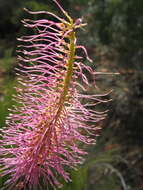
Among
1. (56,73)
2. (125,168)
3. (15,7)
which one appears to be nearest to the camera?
(56,73)

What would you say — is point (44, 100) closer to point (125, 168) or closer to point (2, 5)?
point (125, 168)

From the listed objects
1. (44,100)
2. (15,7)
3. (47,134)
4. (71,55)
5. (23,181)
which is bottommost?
(23,181)

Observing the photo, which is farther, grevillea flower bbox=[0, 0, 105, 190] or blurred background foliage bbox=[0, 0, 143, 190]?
blurred background foliage bbox=[0, 0, 143, 190]

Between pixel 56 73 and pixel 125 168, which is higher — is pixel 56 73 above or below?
above

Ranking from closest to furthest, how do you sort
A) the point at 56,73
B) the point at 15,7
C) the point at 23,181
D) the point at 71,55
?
the point at 71,55, the point at 56,73, the point at 23,181, the point at 15,7

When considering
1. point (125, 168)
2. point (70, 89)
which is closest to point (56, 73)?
point (70, 89)

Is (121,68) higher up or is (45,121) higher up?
(121,68)

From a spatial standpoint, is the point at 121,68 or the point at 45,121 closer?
the point at 45,121

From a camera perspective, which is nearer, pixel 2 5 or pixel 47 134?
pixel 47 134

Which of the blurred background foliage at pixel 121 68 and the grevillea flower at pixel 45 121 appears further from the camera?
the blurred background foliage at pixel 121 68

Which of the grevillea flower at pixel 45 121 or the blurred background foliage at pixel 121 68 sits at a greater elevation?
the blurred background foliage at pixel 121 68

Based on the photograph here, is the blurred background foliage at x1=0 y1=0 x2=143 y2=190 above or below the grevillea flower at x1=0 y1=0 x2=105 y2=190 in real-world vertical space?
above
